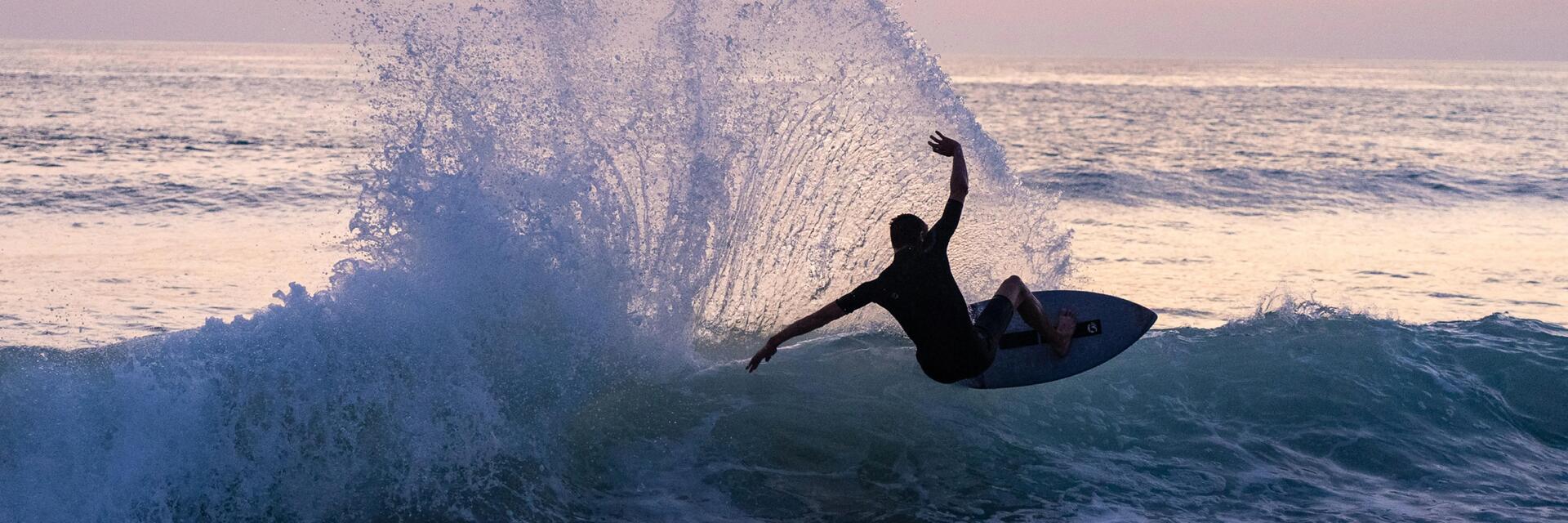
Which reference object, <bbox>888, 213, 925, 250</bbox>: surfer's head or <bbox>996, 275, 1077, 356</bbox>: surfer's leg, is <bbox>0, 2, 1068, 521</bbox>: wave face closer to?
<bbox>996, 275, 1077, 356</bbox>: surfer's leg

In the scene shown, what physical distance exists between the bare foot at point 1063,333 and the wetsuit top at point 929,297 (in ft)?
4.00

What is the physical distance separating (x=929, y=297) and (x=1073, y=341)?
1.92 metres

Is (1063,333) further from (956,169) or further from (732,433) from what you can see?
(732,433)

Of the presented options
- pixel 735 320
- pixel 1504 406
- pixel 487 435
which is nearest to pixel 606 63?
pixel 735 320

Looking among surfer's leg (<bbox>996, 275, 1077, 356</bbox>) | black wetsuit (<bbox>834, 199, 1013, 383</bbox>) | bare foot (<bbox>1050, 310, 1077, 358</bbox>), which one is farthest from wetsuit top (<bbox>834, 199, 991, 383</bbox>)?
bare foot (<bbox>1050, 310, 1077, 358</bbox>)

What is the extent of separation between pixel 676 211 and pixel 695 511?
2.58 metres

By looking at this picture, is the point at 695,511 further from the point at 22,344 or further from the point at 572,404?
the point at 22,344

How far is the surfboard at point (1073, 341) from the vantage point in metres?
8.37

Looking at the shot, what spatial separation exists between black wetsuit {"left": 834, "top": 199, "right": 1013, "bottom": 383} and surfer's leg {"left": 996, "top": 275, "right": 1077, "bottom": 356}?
41 centimetres

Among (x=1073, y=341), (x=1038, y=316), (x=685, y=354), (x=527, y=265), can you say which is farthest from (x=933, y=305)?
(x=527, y=265)

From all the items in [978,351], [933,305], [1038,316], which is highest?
[1038,316]

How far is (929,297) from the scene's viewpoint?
706cm

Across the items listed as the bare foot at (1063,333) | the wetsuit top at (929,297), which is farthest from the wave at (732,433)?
the wetsuit top at (929,297)

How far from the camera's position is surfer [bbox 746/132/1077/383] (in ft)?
22.6
